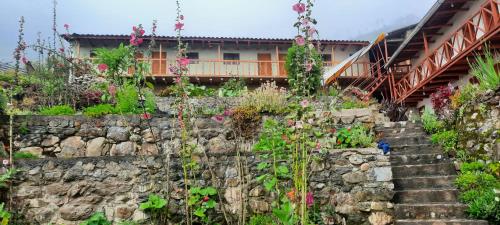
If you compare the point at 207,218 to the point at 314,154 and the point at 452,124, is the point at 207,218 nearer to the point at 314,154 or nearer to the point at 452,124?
the point at 314,154

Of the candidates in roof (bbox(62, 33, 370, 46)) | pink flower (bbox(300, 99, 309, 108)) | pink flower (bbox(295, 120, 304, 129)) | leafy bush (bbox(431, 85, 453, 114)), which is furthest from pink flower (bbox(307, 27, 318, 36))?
roof (bbox(62, 33, 370, 46))

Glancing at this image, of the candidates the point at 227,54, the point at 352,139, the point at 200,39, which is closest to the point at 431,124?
the point at 352,139

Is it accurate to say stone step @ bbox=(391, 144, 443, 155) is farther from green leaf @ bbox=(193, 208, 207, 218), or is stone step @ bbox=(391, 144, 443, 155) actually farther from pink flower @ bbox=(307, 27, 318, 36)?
pink flower @ bbox=(307, 27, 318, 36)

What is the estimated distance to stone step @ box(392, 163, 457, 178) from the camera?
5.59 meters

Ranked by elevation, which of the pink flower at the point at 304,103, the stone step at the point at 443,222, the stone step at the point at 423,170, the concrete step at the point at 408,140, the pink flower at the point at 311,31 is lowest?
the stone step at the point at 443,222

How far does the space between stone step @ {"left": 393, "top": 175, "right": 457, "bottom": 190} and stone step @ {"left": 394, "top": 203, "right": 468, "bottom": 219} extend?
0.58 meters

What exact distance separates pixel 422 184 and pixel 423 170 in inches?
15.3

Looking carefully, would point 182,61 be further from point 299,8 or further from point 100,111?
point 100,111

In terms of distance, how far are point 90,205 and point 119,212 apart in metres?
0.38

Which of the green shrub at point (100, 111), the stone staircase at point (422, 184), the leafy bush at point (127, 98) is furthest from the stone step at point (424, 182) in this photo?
the green shrub at point (100, 111)

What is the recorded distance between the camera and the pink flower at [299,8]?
3162 mm

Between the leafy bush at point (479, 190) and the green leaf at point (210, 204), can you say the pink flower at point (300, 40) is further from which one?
the leafy bush at point (479, 190)

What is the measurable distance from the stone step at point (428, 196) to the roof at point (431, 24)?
8.28 metres

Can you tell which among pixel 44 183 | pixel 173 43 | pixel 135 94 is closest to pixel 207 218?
pixel 44 183
